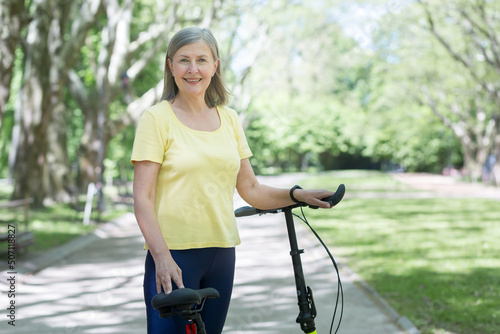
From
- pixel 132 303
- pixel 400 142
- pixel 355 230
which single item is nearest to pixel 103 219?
pixel 355 230

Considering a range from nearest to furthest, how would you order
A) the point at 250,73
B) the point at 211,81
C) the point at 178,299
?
1. the point at 178,299
2. the point at 211,81
3. the point at 250,73

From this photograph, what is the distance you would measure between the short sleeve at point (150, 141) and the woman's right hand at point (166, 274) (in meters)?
0.38

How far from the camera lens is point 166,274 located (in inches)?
95.6

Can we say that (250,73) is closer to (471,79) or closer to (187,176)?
(471,79)

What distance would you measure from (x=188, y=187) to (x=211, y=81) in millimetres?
559

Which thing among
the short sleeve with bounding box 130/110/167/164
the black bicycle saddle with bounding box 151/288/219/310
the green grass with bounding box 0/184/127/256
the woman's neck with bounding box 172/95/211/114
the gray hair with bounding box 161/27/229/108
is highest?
the gray hair with bounding box 161/27/229/108

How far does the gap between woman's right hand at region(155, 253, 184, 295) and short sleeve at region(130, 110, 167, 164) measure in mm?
377

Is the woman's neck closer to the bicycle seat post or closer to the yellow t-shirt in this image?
Answer: the yellow t-shirt

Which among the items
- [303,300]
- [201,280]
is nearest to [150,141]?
[201,280]

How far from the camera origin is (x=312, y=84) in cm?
3862

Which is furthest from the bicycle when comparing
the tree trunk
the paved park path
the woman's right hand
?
the tree trunk

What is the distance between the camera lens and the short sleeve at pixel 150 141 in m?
2.51

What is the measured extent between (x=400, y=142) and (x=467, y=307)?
57.2 m

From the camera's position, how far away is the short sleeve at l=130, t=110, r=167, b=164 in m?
2.51
